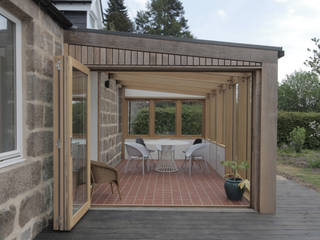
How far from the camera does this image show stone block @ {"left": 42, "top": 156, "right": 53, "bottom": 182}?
11.9ft

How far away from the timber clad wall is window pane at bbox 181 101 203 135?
638cm

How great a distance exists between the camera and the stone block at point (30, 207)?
3.10 m

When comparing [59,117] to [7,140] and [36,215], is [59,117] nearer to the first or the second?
[7,140]

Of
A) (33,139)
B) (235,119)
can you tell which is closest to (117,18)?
(235,119)

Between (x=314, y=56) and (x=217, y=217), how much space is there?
882 centimetres

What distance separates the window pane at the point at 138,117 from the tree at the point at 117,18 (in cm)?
1728

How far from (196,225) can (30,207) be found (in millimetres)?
2036

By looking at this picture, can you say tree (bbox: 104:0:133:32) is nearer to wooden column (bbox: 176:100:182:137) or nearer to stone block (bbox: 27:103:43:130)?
wooden column (bbox: 176:100:182:137)

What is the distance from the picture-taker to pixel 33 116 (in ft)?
11.0

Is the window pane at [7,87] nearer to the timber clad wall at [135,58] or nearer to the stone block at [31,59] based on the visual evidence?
the stone block at [31,59]

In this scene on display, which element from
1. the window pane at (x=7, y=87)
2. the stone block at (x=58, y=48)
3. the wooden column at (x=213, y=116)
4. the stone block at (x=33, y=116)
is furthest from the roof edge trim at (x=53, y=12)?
the wooden column at (x=213, y=116)

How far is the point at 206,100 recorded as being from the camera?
34.1 feet

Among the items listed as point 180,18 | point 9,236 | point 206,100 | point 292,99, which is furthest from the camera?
point 180,18

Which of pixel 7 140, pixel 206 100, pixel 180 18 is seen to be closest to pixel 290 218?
pixel 7 140
